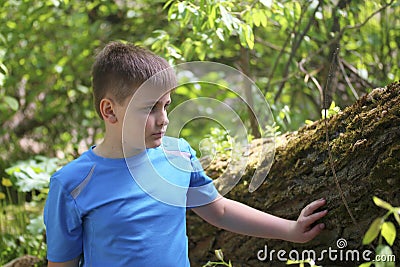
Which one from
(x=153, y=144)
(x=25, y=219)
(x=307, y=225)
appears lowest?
(x=25, y=219)

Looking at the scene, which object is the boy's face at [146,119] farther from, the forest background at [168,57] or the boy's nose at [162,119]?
the forest background at [168,57]

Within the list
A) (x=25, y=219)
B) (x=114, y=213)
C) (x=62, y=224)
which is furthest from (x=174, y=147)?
(x=25, y=219)

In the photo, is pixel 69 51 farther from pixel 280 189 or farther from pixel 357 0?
pixel 280 189

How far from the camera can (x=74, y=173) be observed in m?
1.87

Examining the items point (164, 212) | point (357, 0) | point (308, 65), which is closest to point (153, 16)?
point (308, 65)

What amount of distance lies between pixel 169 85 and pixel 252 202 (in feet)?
2.12

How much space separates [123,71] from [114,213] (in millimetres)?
428

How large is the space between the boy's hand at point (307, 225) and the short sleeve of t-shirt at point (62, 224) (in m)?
0.68

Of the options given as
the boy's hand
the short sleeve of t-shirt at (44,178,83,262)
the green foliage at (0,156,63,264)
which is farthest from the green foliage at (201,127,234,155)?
the green foliage at (0,156,63,264)

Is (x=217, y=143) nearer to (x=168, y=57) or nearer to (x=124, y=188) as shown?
(x=168, y=57)

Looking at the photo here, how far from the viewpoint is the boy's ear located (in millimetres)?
1885

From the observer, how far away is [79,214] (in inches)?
72.9

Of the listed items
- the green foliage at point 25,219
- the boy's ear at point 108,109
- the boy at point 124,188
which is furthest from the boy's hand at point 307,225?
the green foliage at point 25,219

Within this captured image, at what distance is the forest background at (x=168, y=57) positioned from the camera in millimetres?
2941
